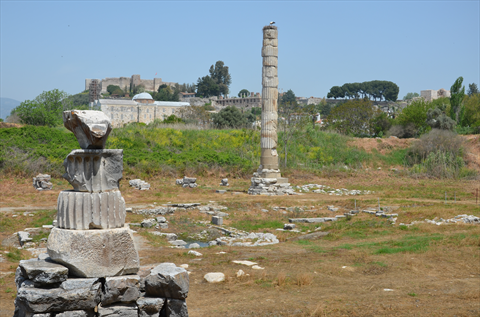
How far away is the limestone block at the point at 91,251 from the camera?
201 inches

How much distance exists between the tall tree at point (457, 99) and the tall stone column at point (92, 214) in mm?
45416

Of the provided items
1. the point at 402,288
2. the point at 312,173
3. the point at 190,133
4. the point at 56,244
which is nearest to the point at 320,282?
the point at 402,288

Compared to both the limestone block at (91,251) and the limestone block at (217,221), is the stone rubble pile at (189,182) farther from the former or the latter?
the limestone block at (91,251)

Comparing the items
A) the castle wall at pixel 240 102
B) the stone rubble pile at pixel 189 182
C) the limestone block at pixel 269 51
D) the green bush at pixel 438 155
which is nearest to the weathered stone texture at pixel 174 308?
the stone rubble pile at pixel 189 182

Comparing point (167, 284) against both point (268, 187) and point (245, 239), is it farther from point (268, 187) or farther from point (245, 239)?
point (268, 187)

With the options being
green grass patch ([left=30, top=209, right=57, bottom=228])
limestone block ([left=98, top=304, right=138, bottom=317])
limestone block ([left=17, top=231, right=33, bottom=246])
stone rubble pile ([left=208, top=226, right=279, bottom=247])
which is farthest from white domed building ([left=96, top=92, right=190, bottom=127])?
limestone block ([left=98, top=304, right=138, bottom=317])

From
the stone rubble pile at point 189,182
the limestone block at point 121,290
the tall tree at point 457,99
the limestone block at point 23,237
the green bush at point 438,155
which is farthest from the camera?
the tall tree at point 457,99

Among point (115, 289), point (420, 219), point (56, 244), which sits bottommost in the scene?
point (420, 219)

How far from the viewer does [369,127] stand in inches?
1932

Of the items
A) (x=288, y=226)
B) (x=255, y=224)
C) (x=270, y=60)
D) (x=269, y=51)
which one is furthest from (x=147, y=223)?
(x=269, y=51)

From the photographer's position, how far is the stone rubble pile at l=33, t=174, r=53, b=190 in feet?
68.1

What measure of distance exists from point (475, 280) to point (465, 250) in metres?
2.21

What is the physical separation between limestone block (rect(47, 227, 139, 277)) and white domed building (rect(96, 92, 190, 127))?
2429 inches

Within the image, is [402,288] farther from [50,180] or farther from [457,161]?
[457,161]
